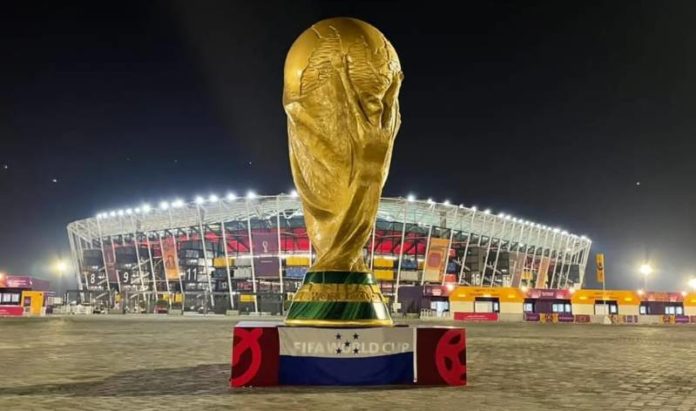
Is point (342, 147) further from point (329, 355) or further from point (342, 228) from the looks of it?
point (329, 355)

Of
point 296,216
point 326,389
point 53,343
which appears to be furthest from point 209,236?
point 326,389

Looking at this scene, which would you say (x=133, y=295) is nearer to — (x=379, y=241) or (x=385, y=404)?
(x=379, y=241)

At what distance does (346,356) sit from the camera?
11.0 meters

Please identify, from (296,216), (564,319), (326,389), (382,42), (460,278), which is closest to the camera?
(326,389)

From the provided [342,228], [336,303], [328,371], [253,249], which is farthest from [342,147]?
[253,249]

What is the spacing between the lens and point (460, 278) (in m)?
85.1

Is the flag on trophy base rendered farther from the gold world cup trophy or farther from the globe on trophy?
the gold world cup trophy

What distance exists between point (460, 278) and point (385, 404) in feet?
255

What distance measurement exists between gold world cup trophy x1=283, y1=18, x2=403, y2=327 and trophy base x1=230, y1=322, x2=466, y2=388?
0.72m

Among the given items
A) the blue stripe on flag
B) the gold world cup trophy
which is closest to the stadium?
the gold world cup trophy

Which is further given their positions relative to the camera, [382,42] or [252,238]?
[252,238]

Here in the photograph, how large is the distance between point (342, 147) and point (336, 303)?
2894 mm

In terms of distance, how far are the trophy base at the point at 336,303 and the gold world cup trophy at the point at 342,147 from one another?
19mm

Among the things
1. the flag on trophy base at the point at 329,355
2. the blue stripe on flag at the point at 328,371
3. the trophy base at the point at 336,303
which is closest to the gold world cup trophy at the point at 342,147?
the trophy base at the point at 336,303
